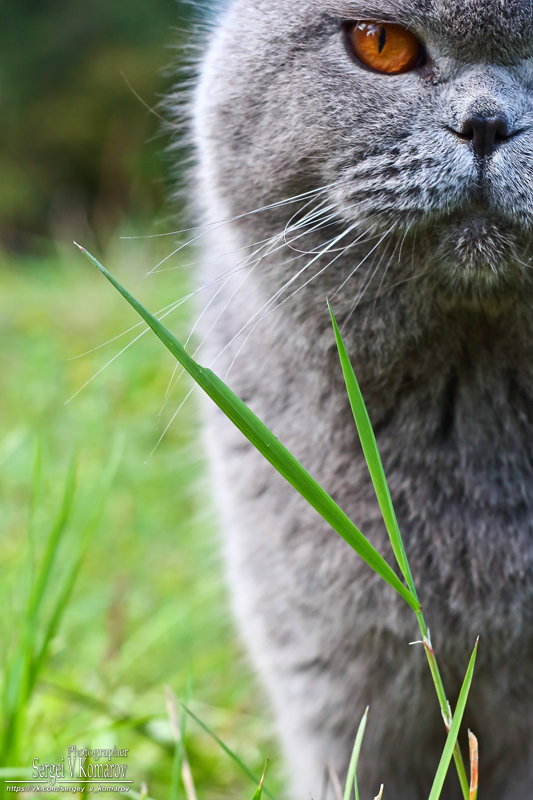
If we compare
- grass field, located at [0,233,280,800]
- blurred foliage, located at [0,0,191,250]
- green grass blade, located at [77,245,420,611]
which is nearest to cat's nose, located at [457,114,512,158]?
green grass blade, located at [77,245,420,611]

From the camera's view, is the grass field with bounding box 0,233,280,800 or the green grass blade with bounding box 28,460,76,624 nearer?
the green grass blade with bounding box 28,460,76,624

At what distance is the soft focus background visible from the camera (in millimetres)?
1435

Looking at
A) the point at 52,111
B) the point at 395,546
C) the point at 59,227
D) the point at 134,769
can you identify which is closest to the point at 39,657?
the point at 134,769

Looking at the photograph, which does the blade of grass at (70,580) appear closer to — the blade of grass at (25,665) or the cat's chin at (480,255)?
the blade of grass at (25,665)

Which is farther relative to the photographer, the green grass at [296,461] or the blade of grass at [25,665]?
the blade of grass at [25,665]

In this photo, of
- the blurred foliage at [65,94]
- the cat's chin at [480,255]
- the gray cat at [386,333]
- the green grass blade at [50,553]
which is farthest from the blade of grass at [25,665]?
the blurred foliage at [65,94]

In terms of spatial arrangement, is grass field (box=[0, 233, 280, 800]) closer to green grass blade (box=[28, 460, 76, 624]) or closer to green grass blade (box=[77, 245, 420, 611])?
green grass blade (box=[28, 460, 76, 624])

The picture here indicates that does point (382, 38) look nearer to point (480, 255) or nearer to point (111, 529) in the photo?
point (480, 255)

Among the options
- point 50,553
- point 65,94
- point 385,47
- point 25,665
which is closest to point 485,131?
point 385,47

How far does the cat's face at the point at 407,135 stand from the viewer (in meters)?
0.98

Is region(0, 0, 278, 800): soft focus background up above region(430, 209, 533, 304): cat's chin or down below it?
below

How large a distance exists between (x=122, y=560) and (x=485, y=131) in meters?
1.48

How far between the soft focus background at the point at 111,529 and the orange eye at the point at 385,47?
41 cm

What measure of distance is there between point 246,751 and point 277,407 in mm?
735
